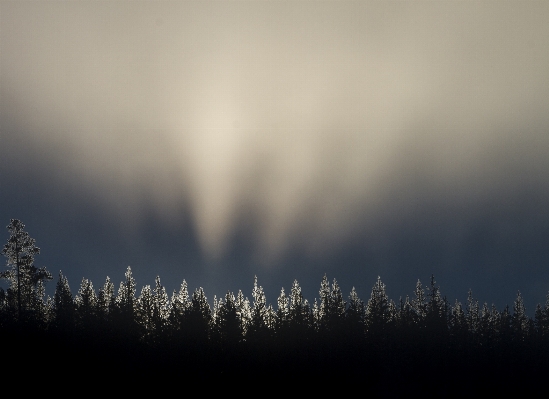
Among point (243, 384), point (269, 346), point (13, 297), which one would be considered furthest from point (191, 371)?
point (13, 297)

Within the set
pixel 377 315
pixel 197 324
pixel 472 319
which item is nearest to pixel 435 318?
pixel 377 315

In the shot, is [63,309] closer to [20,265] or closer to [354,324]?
[20,265]

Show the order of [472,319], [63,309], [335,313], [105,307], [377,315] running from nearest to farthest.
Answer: [63,309] < [105,307] < [335,313] < [377,315] < [472,319]

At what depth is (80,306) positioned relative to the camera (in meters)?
86.8

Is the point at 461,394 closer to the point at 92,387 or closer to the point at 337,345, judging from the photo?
the point at 337,345

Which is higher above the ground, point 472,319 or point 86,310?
point 472,319

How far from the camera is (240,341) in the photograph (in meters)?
76.0

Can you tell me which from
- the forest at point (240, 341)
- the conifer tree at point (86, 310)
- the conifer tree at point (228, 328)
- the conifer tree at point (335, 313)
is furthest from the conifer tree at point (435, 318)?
the conifer tree at point (86, 310)

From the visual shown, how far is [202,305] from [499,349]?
56112mm

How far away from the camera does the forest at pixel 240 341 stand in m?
65.1

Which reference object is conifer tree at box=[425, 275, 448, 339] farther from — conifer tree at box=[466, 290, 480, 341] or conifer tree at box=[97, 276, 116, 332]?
conifer tree at box=[97, 276, 116, 332]

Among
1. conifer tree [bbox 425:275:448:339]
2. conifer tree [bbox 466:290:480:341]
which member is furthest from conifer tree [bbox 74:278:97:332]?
conifer tree [bbox 466:290:480:341]

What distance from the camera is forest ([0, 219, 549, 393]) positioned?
6506cm

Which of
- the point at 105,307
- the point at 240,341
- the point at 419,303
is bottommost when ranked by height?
the point at 240,341
